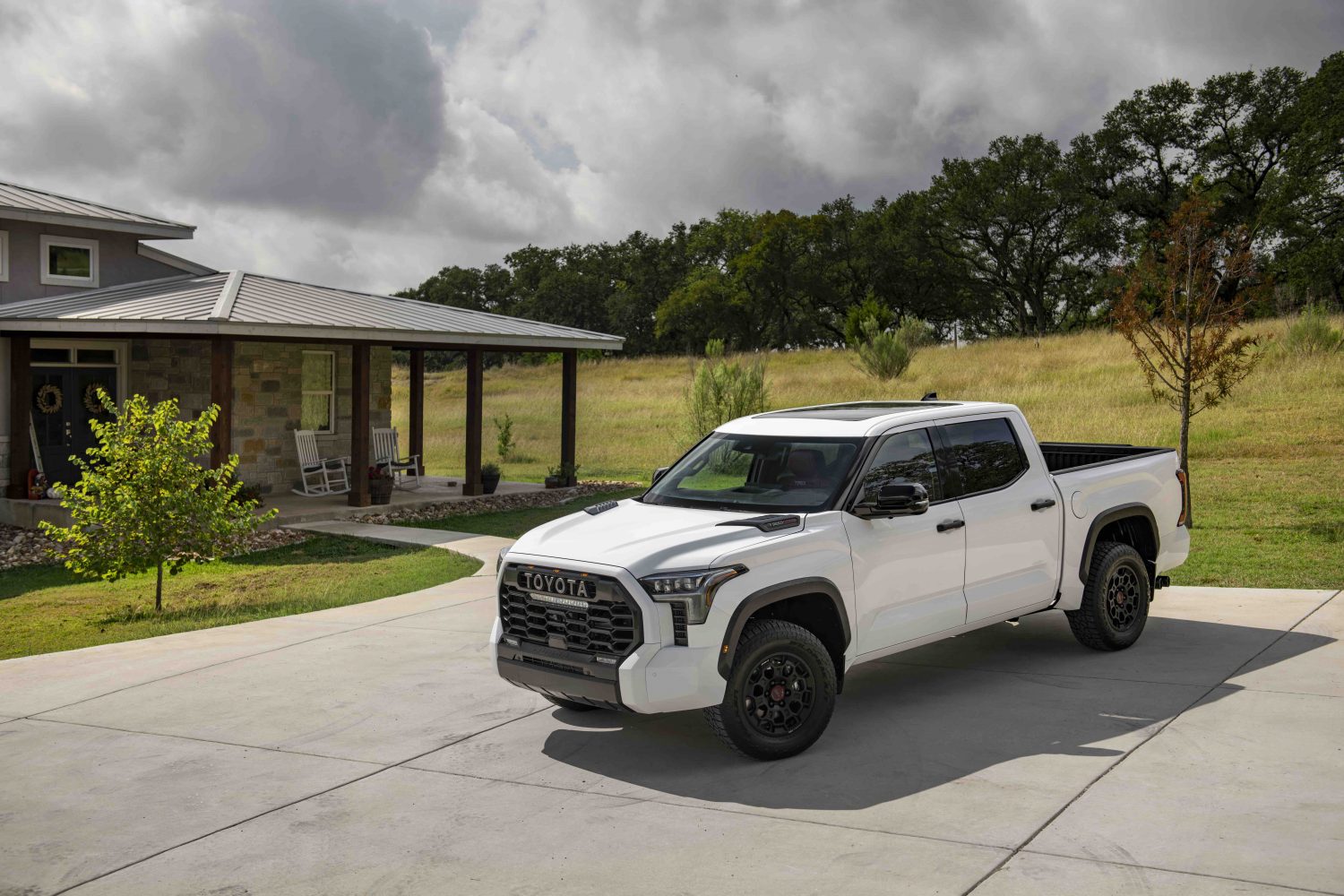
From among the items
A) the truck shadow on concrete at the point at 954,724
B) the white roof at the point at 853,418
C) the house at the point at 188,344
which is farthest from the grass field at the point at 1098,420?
the house at the point at 188,344

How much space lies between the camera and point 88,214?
2056cm

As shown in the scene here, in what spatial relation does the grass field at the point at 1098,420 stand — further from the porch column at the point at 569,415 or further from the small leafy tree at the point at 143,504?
the small leafy tree at the point at 143,504

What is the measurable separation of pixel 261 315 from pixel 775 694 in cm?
1258

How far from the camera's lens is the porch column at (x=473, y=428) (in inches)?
826

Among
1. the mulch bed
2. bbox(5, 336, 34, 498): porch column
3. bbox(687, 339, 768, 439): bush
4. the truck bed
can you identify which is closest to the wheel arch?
the truck bed

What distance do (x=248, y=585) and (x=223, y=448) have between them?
141 inches

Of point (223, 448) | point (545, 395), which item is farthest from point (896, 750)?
point (545, 395)

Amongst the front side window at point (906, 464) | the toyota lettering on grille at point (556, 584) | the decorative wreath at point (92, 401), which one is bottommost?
the toyota lettering on grille at point (556, 584)

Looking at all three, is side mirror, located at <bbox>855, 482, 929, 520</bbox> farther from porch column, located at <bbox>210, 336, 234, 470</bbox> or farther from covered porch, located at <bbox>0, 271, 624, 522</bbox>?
porch column, located at <bbox>210, 336, 234, 470</bbox>

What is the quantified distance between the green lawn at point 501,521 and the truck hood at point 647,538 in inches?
392

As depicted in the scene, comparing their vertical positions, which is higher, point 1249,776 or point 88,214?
point 88,214

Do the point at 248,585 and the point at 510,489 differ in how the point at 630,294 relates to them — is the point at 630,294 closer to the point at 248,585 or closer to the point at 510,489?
the point at 510,489

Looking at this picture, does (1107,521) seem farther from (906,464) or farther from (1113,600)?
(906,464)

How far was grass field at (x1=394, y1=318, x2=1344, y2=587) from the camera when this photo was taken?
15227mm
